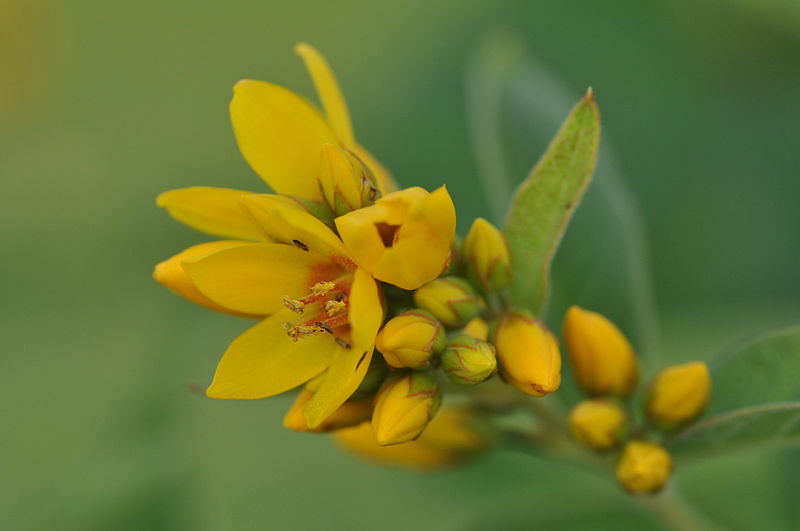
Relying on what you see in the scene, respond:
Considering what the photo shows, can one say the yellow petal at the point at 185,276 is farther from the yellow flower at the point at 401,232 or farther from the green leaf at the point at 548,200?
the green leaf at the point at 548,200

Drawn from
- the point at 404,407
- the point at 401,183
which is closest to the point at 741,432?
the point at 404,407

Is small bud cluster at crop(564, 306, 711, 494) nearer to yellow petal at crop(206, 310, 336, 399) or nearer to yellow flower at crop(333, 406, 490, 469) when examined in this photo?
yellow flower at crop(333, 406, 490, 469)

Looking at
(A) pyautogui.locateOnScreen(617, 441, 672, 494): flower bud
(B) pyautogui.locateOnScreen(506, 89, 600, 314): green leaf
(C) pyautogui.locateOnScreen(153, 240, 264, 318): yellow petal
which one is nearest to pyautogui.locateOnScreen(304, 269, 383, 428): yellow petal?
(C) pyautogui.locateOnScreen(153, 240, 264, 318): yellow petal

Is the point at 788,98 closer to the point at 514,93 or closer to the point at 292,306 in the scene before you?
the point at 514,93

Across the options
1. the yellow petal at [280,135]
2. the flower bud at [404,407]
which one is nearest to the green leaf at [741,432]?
the flower bud at [404,407]

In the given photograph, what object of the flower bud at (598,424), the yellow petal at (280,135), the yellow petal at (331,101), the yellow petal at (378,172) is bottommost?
the flower bud at (598,424)

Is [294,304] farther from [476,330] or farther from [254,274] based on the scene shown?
[476,330]
